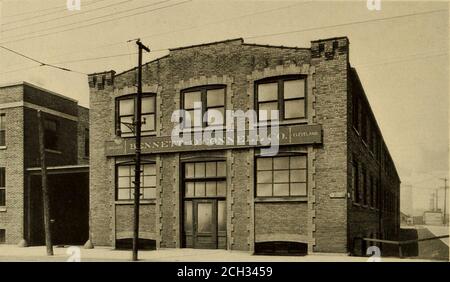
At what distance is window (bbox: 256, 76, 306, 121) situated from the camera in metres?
18.0

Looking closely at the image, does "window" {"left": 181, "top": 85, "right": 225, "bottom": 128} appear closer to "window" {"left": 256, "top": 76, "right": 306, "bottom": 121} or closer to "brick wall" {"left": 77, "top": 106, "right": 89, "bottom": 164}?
"window" {"left": 256, "top": 76, "right": 306, "bottom": 121}

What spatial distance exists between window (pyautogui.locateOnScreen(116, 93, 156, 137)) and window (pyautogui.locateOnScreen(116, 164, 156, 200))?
4.68 feet

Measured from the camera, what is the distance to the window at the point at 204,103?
1933 cm

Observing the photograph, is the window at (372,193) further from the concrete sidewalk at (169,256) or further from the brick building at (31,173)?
the brick building at (31,173)

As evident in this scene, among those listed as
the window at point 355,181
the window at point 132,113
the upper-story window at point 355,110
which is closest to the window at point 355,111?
the upper-story window at point 355,110

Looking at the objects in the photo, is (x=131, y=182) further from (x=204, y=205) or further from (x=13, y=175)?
(x=13, y=175)

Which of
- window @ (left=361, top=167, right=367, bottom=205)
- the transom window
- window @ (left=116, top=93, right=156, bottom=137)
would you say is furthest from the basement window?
window @ (left=116, top=93, right=156, bottom=137)

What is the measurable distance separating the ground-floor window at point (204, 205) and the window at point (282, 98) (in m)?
2.74

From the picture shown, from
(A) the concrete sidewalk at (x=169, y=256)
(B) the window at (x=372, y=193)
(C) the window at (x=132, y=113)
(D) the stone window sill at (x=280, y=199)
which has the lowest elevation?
(A) the concrete sidewalk at (x=169, y=256)

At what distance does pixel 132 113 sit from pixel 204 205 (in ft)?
16.7

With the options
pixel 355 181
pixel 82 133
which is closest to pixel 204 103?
pixel 355 181

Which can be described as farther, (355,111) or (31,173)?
(31,173)

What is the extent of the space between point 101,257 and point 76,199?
10015 millimetres

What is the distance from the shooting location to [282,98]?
1825 cm
